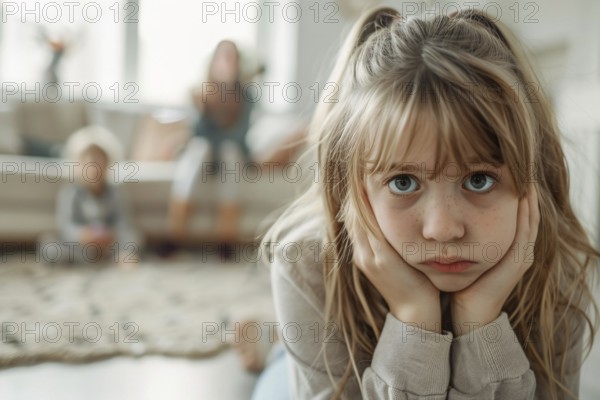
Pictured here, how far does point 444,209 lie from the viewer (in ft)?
2.13

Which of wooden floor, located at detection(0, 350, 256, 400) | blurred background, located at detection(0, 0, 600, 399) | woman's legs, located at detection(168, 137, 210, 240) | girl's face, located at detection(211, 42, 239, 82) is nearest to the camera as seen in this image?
wooden floor, located at detection(0, 350, 256, 400)

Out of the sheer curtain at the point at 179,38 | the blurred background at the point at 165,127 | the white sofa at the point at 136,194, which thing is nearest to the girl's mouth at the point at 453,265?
the blurred background at the point at 165,127

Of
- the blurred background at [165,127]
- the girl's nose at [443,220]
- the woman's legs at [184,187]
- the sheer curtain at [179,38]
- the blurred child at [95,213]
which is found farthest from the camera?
the sheer curtain at [179,38]

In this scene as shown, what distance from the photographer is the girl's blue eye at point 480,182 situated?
668mm

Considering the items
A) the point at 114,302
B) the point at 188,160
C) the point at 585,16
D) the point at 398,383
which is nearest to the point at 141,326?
the point at 114,302

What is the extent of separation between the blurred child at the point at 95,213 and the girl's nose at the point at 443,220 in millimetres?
1834

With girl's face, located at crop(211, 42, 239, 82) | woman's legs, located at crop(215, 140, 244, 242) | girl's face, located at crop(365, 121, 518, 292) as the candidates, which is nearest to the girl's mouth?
girl's face, located at crop(365, 121, 518, 292)

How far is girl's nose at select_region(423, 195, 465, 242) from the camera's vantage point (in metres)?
0.63

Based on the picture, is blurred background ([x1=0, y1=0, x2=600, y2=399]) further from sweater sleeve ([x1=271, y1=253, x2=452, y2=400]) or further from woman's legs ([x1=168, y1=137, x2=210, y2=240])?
sweater sleeve ([x1=271, y1=253, x2=452, y2=400])

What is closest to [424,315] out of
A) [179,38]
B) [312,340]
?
[312,340]

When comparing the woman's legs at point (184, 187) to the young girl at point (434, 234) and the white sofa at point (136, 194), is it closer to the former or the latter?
the white sofa at point (136, 194)

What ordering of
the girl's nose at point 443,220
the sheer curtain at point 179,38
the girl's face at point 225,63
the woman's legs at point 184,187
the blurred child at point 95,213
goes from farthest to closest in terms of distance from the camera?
the sheer curtain at point 179,38, the girl's face at point 225,63, the woman's legs at point 184,187, the blurred child at point 95,213, the girl's nose at point 443,220

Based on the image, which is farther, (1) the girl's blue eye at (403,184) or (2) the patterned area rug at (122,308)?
(2) the patterned area rug at (122,308)

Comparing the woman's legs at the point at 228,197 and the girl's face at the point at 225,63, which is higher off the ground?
the girl's face at the point at 225,63
